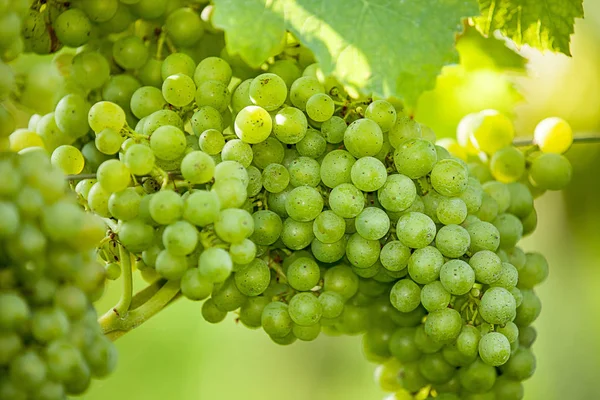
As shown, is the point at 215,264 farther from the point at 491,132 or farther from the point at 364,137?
the point at 491,132

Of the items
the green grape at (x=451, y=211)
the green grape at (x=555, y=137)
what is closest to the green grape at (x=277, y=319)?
the green grape at (x=451, y=211)

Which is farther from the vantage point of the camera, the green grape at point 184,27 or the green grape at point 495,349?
the green grape at point 184,27

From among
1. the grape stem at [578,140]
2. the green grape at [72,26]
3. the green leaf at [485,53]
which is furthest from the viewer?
the green leaf at [485,53]

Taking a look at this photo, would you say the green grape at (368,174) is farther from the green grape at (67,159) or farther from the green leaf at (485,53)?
the green leaf at (485,53)

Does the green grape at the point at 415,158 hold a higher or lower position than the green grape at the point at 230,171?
higher

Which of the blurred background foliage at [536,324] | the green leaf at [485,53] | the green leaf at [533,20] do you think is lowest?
the blurred background foliage at [536,324]

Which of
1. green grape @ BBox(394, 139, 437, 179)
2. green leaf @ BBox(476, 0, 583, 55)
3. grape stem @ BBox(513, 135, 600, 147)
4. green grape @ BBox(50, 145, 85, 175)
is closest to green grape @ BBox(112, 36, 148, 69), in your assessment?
green grape @ BBox(50, 145, 85, 175)

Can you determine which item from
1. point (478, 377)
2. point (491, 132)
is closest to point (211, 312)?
point (478, 377)

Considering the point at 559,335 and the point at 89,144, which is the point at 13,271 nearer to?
the point at 89,144
